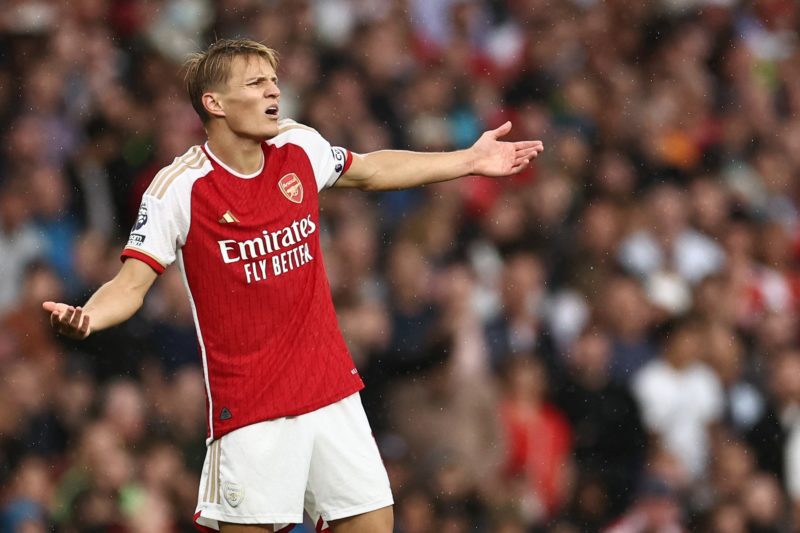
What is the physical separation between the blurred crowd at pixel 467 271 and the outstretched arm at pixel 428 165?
3.42m

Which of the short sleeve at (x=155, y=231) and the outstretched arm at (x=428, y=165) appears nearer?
the short sleeve at (x=155, y=231)

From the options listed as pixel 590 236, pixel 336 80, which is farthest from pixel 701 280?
pixel 336 80

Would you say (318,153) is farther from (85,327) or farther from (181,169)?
(85,327)

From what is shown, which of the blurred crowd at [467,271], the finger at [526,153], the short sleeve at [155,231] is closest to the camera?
the short sleeve at [155,231]

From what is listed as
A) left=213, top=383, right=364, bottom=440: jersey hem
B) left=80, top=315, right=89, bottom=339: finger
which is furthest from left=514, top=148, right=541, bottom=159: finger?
left=80, top=315, right=89, bottom=339: finger

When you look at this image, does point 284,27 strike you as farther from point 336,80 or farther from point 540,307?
point 540,307

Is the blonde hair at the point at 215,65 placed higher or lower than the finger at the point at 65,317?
higher

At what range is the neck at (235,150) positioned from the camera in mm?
6086

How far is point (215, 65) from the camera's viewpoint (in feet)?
20.0

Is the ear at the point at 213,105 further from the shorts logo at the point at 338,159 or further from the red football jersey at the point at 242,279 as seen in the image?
the shorts logo at the point at 338,159

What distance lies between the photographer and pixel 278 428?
19.8 feet

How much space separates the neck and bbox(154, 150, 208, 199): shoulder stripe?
2.3 inches

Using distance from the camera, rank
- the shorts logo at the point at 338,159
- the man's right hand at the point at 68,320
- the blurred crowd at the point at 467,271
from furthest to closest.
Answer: the blurred crowd at the point at 467,271 → the shorts logo at the point at 338,159 → the man's right hand at the point at 68,320

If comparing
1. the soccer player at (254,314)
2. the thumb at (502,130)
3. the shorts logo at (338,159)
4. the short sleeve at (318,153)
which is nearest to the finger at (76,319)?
the soccer player at (254,314)
